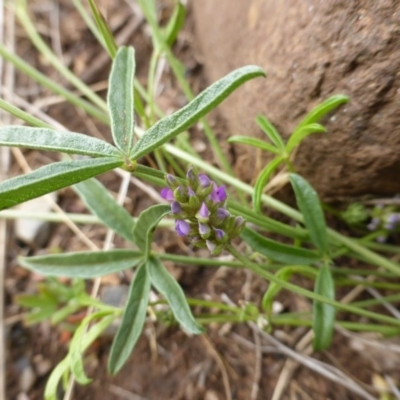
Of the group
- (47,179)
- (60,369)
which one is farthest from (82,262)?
(47,179)

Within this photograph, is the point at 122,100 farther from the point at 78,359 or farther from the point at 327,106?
the point at 78,359

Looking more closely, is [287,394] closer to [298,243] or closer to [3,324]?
[298,243]

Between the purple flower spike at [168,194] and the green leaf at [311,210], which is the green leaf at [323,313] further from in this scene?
the purple flower spike at [168,194]

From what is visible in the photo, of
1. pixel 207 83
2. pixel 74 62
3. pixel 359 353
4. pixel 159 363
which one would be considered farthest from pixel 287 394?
pixel 74 62

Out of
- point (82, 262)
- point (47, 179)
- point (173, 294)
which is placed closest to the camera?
point (47, 179)

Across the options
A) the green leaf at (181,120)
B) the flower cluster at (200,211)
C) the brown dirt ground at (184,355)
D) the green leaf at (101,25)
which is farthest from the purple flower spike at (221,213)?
the brown dirt ground at (184,355)
